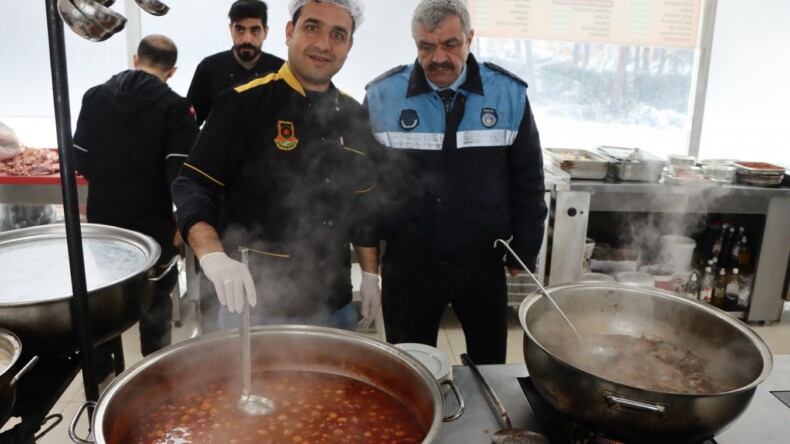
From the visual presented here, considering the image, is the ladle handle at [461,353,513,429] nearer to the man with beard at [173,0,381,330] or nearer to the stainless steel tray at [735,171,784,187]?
the man with beard at [173,0,381,330]

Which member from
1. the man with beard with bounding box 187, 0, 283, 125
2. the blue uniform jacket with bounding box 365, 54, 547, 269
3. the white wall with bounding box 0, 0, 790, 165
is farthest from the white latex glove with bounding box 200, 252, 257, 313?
the white wall with bounding box 0, 0, 790, 165

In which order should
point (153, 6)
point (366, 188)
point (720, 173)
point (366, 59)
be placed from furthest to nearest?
point (366, 59), point (720, 173), point (366, 188), point (153, 6)

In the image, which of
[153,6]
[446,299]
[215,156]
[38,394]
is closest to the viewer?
[153,6]

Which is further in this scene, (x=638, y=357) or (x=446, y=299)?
(x=446, y=299)

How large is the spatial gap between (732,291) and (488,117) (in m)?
2.93

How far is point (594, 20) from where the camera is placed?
4.74m

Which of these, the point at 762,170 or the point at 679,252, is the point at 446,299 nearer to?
the point at 679,252

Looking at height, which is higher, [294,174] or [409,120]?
[409,120]

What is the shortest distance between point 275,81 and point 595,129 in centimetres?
370

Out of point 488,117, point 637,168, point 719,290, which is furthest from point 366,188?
point 719,290

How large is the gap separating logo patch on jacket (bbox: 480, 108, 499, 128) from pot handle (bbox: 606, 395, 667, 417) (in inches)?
→ 59.0

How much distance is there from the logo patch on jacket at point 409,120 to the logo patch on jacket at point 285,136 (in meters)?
0.51

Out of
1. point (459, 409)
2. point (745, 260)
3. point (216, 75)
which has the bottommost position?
point (745, 260)

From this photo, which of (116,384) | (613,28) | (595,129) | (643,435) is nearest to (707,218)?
(595,129)
